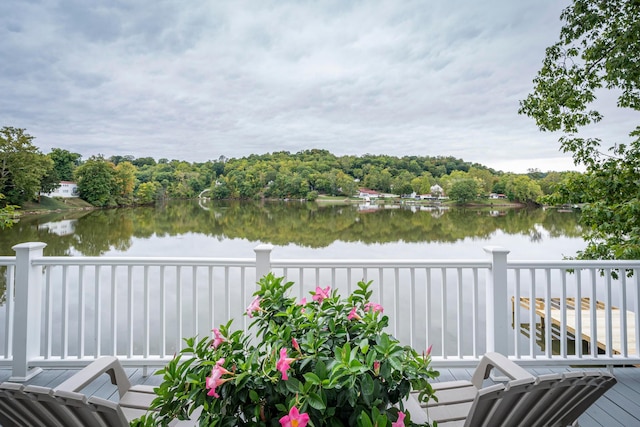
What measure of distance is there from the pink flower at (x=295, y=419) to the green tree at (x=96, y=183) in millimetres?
24747

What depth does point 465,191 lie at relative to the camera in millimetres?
19406

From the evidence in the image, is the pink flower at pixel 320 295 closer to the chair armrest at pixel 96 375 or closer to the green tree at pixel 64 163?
the chair armrest at pixel 96 375

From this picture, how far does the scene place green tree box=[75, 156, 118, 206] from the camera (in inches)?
853

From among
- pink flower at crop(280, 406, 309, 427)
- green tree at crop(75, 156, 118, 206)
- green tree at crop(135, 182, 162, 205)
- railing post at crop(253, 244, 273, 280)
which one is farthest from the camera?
green tree at crop(135, 182, 162, 205)

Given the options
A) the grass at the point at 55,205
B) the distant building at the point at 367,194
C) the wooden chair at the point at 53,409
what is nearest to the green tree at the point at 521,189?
the distant building at the point at 367,194

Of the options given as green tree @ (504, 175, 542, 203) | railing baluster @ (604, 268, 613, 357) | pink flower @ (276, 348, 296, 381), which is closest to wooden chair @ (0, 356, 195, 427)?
pink flower @ (276, 348, 296, 381)

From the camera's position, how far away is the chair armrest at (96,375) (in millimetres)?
1443

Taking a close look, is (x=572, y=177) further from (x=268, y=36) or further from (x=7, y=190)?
(x=268, y=36)

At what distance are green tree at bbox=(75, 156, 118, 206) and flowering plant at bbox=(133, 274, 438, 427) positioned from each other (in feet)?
80.1

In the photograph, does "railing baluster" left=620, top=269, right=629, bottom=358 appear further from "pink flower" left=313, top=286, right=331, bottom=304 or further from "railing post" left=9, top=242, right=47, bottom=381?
"railing post" left=9, top=242, right=47, bottom=381

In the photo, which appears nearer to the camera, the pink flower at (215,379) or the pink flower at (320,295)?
the pink flower at (215,379)

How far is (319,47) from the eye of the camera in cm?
2411

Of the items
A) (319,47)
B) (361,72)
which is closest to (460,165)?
(361,72)

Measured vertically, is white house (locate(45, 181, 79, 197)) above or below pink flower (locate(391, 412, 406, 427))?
above
